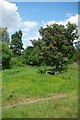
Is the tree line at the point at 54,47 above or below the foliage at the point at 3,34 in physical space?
below

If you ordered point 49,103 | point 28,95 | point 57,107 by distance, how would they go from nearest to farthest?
1. point 57,107
2. point 49,103
3. point 28,95

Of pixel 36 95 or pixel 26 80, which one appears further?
pixel 26 80

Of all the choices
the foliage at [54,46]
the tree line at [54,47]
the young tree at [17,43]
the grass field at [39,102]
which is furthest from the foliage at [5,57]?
the young tree at [17,43]

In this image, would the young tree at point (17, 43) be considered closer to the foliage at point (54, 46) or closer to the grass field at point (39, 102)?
the foliage at point (54, 46)

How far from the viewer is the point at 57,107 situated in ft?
30.2

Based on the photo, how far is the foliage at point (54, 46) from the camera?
2833 cm

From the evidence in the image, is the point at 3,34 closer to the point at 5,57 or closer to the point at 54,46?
the point at 5,57

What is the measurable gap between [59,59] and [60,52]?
0.97 m

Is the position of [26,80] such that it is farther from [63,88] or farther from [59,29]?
[59,29]

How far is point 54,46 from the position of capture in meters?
28.7

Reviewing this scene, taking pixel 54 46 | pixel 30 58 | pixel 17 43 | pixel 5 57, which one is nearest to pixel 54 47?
pixel 54 46

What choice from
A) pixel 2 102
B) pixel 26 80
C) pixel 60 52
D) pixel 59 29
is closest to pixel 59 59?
pixel 60 52

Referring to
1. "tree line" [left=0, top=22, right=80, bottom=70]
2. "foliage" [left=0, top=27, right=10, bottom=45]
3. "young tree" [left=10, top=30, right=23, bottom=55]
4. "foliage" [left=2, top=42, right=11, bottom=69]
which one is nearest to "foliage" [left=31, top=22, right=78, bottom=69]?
"tree line" [left=0, top=22, right=80, bottom=70]

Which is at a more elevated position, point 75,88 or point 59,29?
point 59,29
